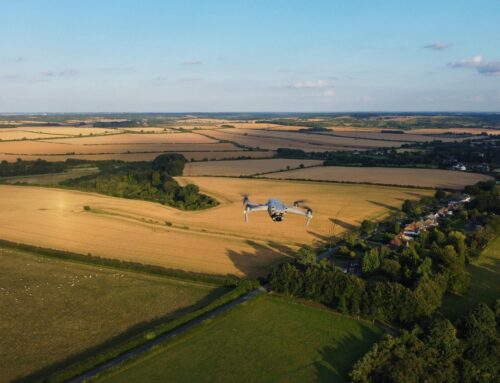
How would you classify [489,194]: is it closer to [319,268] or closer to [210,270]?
[319,268]

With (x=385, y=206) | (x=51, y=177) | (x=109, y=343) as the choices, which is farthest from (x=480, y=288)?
(x=51, y=177)

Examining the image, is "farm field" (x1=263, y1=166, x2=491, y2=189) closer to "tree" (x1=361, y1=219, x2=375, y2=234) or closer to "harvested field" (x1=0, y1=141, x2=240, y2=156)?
"tree" (x1=361, y1=219, x2=375, y2=234)

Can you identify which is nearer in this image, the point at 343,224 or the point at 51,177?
the point at 343,224

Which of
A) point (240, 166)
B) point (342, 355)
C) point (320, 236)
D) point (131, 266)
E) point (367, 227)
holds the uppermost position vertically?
point (240, 166)

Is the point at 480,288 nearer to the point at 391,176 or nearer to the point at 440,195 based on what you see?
the point at 440,195

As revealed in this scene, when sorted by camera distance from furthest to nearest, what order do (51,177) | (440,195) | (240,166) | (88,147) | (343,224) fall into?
(88,147)
(240,166)
(51,177)
(440,195)
(343,224)

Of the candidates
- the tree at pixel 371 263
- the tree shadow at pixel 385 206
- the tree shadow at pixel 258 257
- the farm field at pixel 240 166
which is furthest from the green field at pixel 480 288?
the farm field at pixel 240 166
